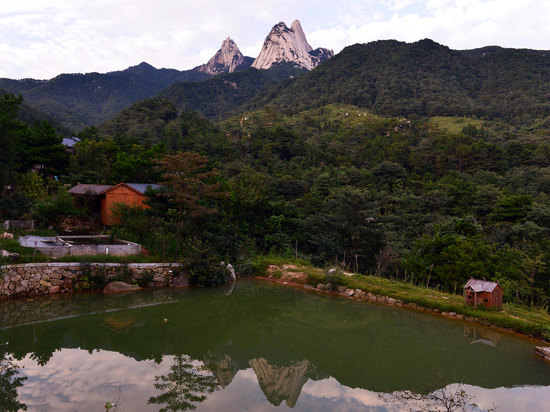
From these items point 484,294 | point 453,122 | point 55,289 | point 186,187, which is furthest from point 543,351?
point 453,122

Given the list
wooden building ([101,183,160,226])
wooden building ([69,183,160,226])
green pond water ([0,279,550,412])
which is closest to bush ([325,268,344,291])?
green pond water ([0,279,550,412])

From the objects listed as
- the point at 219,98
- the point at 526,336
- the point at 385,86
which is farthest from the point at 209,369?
the point at 219,98

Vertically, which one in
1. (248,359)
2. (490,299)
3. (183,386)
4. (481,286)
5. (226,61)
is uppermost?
(226,61)

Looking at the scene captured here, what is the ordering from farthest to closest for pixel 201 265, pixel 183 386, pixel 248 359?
pixel 201 265
pixel 248 359
pixel 183 386

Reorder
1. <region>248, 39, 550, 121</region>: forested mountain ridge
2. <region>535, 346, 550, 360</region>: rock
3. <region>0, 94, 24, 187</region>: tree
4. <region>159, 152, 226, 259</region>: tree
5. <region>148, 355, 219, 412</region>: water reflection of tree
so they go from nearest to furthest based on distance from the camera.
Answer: <region>148, 355, 219, 412</region>: water reflection of tree, <region>535, 346, 550, 360</region>: rock, <region>159, 152, 226, 259</region>: tree, <region>0, 94, 24, 187</region>: tree, <region>248, 39, 550, 121</region>: forested mountain ridge

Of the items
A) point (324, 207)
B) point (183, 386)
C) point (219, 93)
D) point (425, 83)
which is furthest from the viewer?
point (219, 93)

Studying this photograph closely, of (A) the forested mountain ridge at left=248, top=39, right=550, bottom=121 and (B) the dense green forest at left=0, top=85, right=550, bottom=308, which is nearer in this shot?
(B) the dense green forest at left=0, top=85, right=550, bottom=308

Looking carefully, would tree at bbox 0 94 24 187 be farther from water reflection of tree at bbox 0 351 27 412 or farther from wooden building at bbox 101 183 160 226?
water reflection of tree at bbox 0 351 27 412

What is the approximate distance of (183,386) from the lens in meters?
7.06

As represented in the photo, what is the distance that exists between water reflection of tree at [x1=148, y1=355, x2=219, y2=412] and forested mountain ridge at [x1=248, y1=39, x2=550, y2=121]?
7377cm

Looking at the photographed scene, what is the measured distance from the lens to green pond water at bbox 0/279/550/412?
678 centimetres

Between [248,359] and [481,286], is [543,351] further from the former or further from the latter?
[248,359]

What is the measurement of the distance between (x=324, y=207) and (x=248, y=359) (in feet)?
45.5

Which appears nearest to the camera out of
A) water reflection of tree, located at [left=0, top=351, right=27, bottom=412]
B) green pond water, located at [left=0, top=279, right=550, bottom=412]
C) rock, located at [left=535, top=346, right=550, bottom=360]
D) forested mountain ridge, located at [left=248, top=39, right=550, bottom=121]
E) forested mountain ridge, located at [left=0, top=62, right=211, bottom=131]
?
water reflection of tree, located at [left=0, top=351, right=27, bottom=412]
